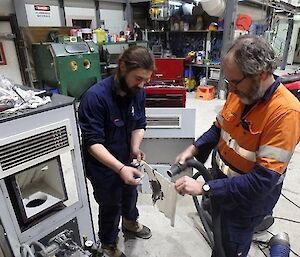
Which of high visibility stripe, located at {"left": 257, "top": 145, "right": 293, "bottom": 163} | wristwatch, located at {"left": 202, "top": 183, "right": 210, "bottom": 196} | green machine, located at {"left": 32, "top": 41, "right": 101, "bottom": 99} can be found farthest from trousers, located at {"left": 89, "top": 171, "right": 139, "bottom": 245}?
green machine, located at {"left": 32, "top": 41, "right": 101, "bottom": 99}

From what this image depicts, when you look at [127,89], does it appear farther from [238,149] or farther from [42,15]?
[42,15]

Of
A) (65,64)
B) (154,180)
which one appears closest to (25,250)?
(154,180)

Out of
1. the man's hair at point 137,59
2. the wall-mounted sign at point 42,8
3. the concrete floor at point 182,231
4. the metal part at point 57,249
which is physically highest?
the wall-mounted sign at point 42,8

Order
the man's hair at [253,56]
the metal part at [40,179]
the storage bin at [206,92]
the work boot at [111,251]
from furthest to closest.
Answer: the storage bin at [206,92], the work boot at [111,251], the metal part at [40,179], the man's hair at [253,56]

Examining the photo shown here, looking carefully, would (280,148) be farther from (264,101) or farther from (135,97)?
(135,97)

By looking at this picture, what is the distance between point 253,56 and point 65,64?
3.05 metres

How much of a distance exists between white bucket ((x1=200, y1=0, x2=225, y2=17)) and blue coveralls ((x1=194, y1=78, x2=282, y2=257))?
3.86m

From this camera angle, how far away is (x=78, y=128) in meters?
1.21

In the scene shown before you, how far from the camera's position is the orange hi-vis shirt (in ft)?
2.86

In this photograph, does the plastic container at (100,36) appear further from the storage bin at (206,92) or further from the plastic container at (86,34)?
the storage bin at (206,92)

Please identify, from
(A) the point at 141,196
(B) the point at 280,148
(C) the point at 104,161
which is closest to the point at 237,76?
(B) the point at 280,148

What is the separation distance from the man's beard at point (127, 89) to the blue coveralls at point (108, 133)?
3cm

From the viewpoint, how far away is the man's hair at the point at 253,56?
86cm

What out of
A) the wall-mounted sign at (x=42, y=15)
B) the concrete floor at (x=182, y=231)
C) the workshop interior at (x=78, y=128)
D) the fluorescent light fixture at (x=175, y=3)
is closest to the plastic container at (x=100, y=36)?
the workshop interior at (x=78, y=128)
